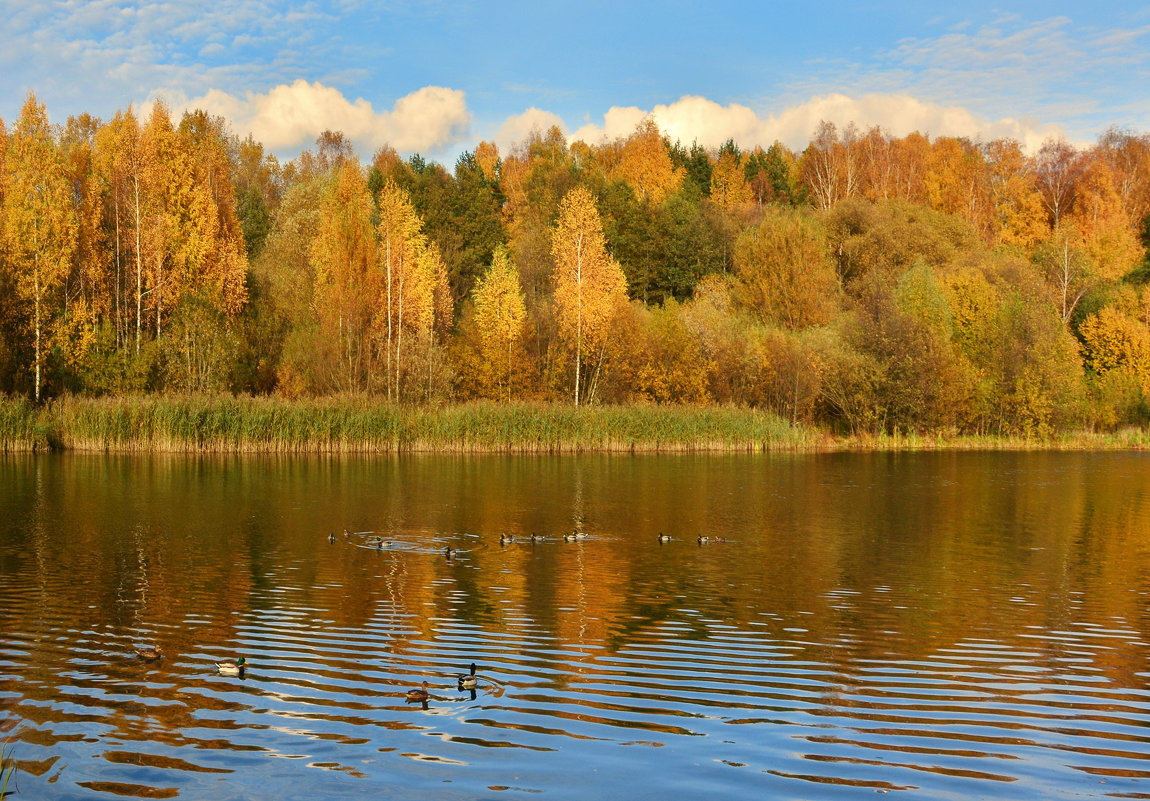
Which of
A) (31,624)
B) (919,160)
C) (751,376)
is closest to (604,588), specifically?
(31,624)

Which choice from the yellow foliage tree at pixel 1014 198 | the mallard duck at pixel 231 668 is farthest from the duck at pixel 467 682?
the yellow foliage tree at pixel 1014 198

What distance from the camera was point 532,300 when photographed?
65312mm

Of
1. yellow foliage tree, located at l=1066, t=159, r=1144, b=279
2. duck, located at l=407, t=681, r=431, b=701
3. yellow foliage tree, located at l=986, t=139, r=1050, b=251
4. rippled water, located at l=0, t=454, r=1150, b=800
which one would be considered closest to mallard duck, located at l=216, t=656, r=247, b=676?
rippled water, located at l=0, t=454, r=1150, b=800

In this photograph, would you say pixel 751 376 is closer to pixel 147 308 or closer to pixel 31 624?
Result: pixel 147 308

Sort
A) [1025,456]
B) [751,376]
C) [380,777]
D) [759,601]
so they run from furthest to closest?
[751,376] → [1025,456] → [759,601] → [380,777]

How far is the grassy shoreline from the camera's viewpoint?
136 feet

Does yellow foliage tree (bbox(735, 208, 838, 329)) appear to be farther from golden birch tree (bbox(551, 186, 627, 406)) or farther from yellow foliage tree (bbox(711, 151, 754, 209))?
yellow foliage tree (bbox(711, 151, 754, 209))

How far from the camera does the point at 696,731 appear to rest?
8.70 metres

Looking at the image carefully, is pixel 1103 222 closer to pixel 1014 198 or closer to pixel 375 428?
pixel 1014 198

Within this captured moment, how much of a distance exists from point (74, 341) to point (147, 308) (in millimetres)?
5097

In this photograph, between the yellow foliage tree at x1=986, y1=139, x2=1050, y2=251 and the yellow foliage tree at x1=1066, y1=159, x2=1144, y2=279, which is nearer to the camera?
the yellow foliage tree at x1=1066, y1=159, x2=1144, y2=279

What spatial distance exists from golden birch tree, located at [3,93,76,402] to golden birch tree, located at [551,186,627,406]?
2599 centimetres

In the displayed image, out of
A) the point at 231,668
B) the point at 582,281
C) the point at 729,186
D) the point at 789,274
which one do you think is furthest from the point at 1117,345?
the point at 231,668

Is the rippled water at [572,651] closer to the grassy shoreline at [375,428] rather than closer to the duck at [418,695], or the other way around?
the duck at [418,695]
